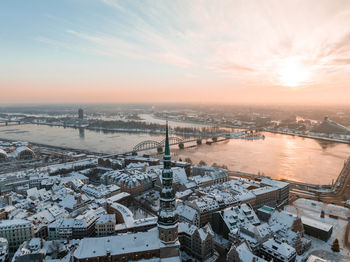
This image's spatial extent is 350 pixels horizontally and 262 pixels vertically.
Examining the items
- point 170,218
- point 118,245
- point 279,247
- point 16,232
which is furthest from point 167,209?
point 16,232

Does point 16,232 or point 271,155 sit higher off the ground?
point 16,232

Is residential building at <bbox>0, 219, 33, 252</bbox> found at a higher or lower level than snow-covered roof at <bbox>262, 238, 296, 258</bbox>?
lower

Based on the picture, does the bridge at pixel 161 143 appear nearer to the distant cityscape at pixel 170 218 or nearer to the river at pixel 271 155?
the river at pixel 271 155

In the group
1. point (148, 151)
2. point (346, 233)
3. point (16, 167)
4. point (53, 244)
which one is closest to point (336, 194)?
point (346, 233)

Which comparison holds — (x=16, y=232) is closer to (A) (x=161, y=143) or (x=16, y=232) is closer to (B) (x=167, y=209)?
(B) (x=167, y=209)

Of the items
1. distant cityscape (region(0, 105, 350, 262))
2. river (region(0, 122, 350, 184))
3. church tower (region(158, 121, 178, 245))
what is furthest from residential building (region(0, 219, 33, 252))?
river (region(0, 122, 350, 184))

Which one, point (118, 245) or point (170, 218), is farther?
point (118, 245)

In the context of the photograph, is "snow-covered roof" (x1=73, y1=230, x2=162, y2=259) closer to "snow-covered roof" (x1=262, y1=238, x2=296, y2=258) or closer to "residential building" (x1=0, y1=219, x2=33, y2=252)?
"residential building" (x1=0, y1=219, x2=33, y2=252)

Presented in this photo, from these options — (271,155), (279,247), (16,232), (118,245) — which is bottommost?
(271,155)
